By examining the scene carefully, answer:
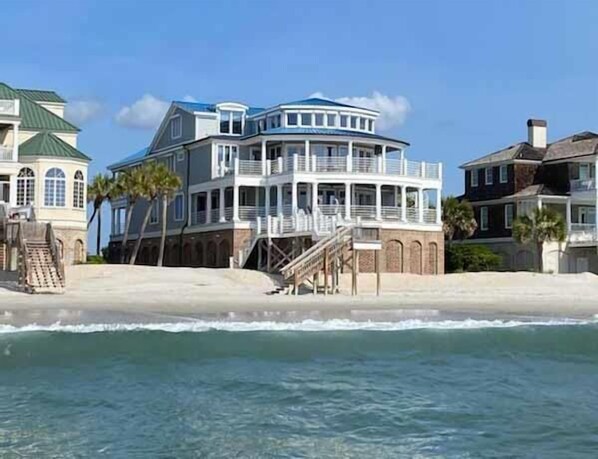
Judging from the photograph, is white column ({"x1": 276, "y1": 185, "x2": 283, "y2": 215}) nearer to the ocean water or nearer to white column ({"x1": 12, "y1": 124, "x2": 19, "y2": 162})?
white column ({"x1": 12, "y1": 124, "x2": 19, "y2": 162})

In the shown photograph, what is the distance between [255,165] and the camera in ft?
177

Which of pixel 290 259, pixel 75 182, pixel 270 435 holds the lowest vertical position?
pixel 270 435

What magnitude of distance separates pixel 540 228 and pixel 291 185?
14.5 m

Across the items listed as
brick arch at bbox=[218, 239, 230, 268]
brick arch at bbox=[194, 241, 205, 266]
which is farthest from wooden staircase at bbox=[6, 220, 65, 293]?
brick arch at bbox=[194, 241, 205, 266]

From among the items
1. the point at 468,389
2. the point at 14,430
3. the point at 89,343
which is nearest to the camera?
the point at 14,430

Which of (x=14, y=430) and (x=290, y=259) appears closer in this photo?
(x=14, y=430)

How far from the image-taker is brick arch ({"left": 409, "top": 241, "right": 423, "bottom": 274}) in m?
51.0

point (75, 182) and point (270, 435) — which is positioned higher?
point (75, 182)

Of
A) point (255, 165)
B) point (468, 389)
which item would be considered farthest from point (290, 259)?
point (468, 389)

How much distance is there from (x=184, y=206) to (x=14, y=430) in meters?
44.4

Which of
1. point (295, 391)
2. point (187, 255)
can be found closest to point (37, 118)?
point (187, 255)

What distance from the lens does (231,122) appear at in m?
59.6

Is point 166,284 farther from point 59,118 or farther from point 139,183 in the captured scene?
point 59,118

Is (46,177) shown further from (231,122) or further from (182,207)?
(231,122)
